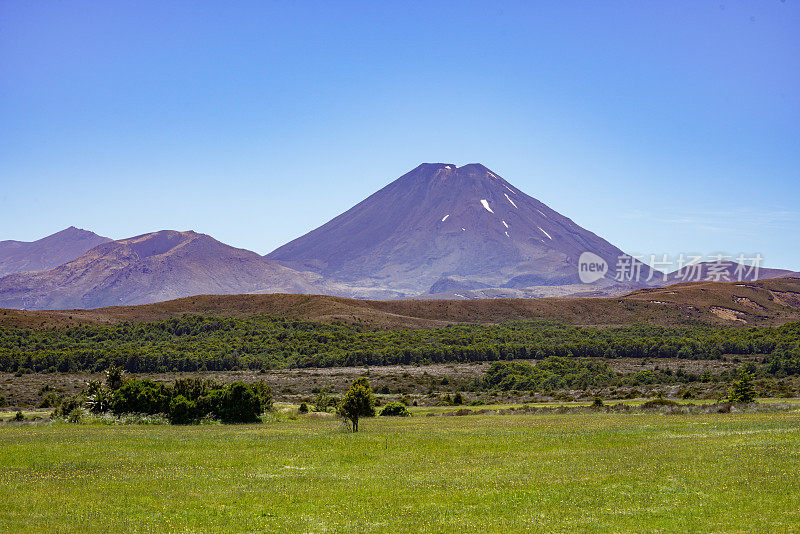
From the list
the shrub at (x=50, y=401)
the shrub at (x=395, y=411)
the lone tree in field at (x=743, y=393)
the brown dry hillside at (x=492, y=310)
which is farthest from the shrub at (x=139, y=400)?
the brown dry hillside at (x=492, y=310)

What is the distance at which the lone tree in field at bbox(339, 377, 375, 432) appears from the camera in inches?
1483

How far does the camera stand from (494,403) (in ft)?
196

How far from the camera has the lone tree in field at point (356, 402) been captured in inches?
1483

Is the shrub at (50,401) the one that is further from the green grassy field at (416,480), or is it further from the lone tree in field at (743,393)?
the lone tree in field at (743,393)

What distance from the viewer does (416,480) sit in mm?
22438

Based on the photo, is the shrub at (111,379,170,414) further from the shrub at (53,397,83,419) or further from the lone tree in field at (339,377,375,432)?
the lone tree in field at (339,377,375,432)

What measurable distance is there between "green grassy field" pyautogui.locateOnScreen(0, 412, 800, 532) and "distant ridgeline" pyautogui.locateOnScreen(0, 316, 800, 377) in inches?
2063

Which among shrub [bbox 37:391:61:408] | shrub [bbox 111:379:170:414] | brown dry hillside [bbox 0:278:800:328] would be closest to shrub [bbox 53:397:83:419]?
shrub [bbox 111:379:170:414]

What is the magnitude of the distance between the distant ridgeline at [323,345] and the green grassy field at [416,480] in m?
52.4

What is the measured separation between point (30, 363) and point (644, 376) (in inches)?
2817

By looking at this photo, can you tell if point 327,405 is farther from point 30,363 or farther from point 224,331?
point 224,331

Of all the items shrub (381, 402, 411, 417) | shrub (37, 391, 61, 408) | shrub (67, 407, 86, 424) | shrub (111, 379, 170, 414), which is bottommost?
shrub (37, 391, 61, 408)

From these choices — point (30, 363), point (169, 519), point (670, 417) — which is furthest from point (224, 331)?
point (169, 519)

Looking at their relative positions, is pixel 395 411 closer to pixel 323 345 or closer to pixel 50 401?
pixel 50 401
